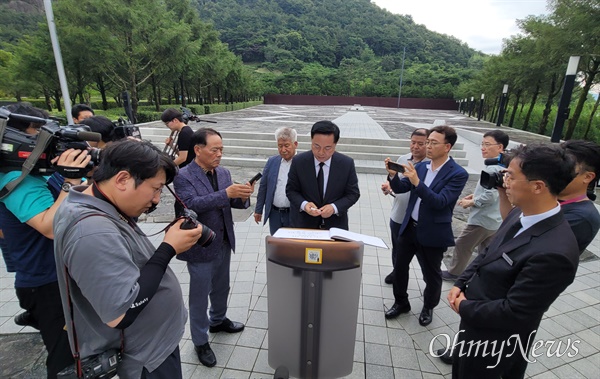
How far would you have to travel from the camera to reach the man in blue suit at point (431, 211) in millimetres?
2518

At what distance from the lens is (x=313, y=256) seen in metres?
1.52

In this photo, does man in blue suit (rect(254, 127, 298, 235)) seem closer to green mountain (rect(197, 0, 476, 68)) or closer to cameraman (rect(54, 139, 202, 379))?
cameraman (rect(54, 139, 202, 379))

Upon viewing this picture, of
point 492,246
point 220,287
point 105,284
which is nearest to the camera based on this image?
point 105,284

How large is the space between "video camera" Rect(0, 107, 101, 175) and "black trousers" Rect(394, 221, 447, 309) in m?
2.57

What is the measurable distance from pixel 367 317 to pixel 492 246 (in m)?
1.59

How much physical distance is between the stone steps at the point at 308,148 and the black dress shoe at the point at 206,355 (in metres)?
7.02

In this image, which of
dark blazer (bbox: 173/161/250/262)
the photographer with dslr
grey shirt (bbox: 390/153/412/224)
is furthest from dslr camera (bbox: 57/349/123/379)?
the photographer with dslr

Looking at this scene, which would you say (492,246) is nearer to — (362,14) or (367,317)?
(367,317)

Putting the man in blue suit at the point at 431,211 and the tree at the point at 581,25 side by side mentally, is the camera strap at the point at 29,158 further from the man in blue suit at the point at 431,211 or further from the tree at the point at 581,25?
the tree at the point at 581,25

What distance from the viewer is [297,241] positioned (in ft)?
5.04

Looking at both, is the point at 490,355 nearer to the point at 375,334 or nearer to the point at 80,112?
the point at 375,334

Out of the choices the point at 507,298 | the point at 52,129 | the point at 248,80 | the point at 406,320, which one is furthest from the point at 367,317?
the point at 248,80

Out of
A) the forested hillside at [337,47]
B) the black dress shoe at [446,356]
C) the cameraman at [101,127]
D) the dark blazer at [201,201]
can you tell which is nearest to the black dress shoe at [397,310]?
the black dress shoe at [446,356]

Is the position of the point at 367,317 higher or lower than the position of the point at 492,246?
lower
